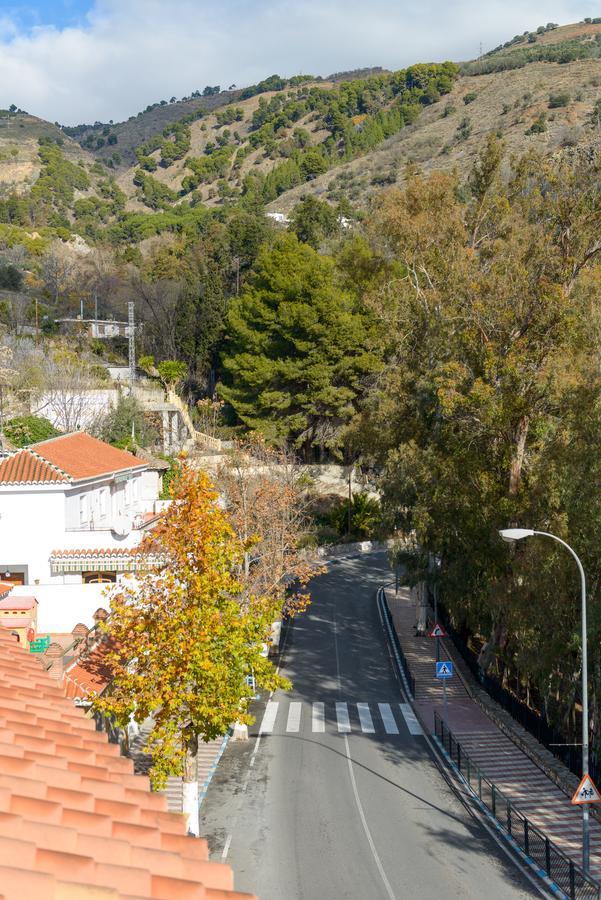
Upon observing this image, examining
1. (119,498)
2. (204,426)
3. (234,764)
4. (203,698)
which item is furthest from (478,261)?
(204,426)

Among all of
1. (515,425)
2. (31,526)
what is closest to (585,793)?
(515,425)

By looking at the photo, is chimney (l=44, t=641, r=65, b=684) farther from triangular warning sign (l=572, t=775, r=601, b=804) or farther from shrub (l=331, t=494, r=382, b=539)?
shrub (l=331, t=494, r=382, b=539)

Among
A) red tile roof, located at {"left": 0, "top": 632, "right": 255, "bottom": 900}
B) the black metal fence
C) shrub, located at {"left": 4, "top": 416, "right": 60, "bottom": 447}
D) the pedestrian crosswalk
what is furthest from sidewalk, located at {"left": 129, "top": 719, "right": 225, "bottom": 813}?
shrub, located at {"left": 4, "top": 416, "right": 60, "bottom": 447}

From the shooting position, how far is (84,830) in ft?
16.5

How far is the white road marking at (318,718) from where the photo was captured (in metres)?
30.3

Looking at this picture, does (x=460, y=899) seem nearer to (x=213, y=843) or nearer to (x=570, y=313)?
(x=213, y=843)

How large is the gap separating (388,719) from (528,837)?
11236mm

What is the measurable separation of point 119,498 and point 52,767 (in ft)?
114

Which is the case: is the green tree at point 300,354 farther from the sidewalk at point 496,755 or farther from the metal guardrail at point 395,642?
the sidewalk at point 496,755

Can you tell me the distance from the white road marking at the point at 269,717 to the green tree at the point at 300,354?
29.7 m

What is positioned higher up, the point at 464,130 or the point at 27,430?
the point at 464,130

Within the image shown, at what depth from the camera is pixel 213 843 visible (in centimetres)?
2025

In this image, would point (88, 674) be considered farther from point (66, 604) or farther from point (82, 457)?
point (82, 457)

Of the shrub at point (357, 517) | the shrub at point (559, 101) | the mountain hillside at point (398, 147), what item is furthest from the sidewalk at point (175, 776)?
the shrub at point (559, 101)
